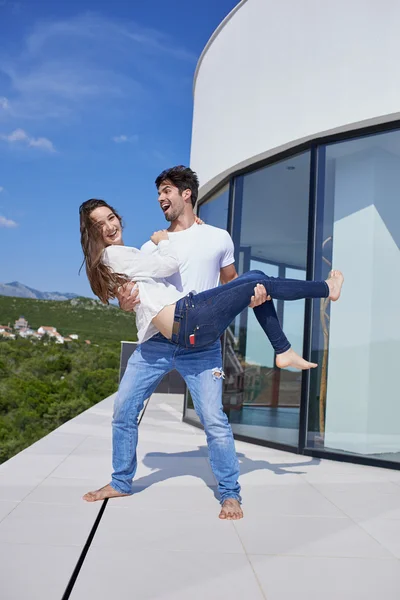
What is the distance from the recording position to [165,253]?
2713 mm

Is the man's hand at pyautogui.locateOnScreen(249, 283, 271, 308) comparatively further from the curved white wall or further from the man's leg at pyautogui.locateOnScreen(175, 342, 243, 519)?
the curved white wall

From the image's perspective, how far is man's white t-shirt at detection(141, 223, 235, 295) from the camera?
2.83 metres

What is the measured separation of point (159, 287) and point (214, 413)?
2.16ft

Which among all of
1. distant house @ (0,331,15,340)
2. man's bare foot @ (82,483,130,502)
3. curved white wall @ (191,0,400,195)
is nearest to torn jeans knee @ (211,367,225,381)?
man's bare foot @ (82,483,130,502)

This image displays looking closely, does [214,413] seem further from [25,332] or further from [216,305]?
[25,332]

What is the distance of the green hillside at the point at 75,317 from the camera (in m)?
Answer: 51.8

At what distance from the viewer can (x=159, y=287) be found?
2.76 meters

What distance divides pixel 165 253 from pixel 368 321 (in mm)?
2204

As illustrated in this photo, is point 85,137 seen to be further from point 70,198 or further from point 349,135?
point 349,135

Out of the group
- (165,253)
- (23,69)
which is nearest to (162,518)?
(165,253)

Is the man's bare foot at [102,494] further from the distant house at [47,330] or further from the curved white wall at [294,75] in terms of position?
the distant house at [47,330]

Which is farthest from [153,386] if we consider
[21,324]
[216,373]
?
[21,324]

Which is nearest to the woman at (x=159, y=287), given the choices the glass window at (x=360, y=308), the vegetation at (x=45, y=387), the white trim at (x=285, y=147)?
the glass window at (x=360, y=308)

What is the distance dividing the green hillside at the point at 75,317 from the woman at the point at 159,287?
45802mm
